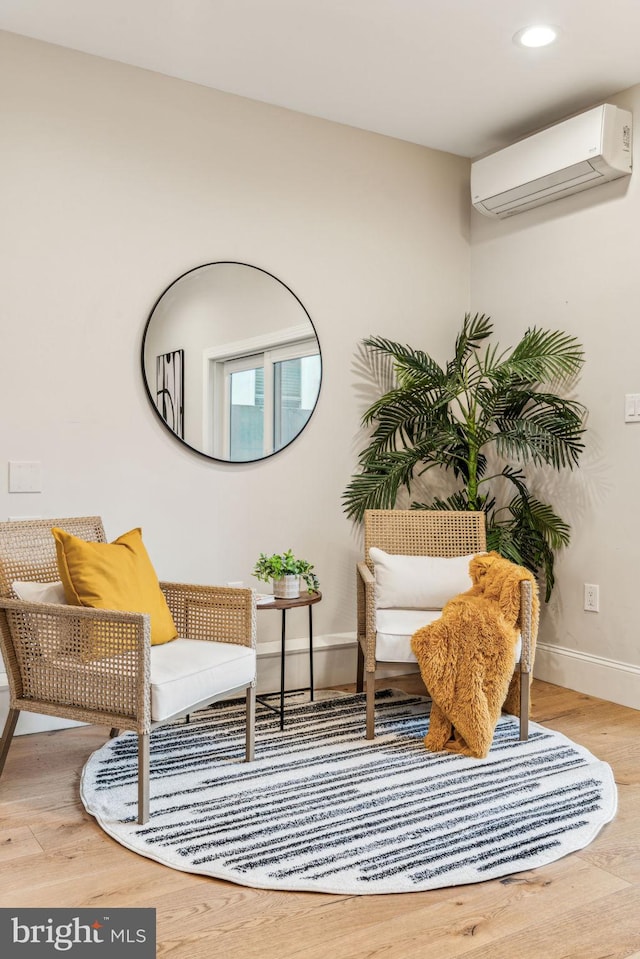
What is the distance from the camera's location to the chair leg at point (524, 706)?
299 cm

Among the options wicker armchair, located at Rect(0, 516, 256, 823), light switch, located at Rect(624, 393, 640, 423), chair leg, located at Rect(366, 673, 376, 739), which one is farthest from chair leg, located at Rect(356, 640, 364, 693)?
light switch, located at Rect(624, 393, 640, 423)

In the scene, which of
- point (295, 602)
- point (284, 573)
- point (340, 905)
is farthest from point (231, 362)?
point (340, 905)

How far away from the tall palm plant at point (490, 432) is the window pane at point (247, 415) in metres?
0.52

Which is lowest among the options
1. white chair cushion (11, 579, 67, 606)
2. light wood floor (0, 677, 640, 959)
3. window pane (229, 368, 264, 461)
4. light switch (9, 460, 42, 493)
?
light wood floor (0, 677, 640, 959)

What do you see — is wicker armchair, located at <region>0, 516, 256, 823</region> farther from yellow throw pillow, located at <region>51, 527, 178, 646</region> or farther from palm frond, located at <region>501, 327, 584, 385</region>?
palm frond, located at <region>501, 327, 584, 385</region>

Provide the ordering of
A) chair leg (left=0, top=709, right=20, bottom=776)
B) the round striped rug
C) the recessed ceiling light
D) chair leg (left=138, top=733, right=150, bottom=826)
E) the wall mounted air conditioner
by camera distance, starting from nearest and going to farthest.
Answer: the round striped rug → chair leg (left=138, top=733, right=150, bottom=826) → chair leg (left=0, top=709, right=20, bottom=776) → the recessed ceiling light → the wall mounted air conditioner

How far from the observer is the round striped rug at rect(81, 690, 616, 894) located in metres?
2.09

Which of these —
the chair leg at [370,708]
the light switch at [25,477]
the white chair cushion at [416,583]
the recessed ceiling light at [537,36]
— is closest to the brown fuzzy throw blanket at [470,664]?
the chair leg at [370,708]

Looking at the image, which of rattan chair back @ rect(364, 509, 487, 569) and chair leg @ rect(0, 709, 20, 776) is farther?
rattan chair back @ rect(364, 509, 487, 569)

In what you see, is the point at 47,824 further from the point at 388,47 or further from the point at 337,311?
the point at 388,47

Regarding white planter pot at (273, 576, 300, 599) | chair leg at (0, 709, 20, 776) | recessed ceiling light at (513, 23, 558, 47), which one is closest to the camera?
chair leg at (0, 709, 20, 776)

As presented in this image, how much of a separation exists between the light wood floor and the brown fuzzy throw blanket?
554 mm

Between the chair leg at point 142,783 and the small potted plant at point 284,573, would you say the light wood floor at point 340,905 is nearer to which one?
the chair leg at point 142,783

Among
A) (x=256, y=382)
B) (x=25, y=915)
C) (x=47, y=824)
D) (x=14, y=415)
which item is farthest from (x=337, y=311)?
(x=25, y=915)
